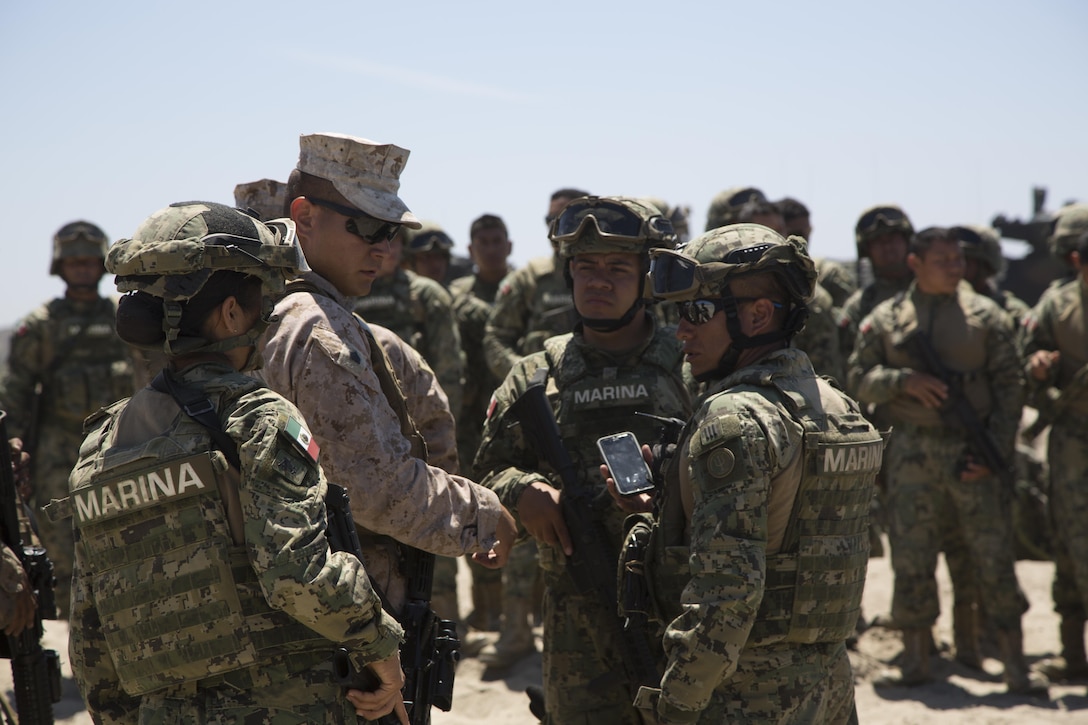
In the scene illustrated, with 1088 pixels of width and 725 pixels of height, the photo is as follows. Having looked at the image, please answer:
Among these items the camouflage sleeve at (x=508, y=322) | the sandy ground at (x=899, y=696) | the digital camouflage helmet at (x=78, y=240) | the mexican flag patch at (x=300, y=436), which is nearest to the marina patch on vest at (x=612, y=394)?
the mexican flag patch at (x=300, y=436)

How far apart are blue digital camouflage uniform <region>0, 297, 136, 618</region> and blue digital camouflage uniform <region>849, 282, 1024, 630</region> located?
20.2 ft

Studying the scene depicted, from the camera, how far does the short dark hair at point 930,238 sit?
7.23 metres

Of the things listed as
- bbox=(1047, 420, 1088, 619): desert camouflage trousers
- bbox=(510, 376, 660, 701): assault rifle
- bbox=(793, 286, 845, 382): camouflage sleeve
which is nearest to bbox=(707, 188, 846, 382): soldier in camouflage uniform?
bbox=(793, 286, 845, 382): camouflage sleeve

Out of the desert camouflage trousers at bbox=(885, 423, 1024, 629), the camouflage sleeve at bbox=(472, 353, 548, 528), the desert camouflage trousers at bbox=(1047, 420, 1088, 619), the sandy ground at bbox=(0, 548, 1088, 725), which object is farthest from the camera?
the desert camouflage trousers at bbox=(885, 423, 1024, 629)

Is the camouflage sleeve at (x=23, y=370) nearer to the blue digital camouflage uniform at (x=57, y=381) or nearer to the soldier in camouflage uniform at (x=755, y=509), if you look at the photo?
the blue digital camouflage uniform at (x=57, y=381)

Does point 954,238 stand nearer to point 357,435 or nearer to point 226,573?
point 357,435

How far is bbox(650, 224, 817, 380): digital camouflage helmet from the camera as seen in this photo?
3430 millimetres

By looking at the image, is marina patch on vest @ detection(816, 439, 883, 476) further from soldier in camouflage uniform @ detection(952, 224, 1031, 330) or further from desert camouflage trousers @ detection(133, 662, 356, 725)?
soldier in camouflage uniform @ detection(952, 224, 1031, 330)

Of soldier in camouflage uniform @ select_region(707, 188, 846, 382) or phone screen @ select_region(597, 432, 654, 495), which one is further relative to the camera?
soldier in camouflage uniform @ select_region(707, 188, 846, 382)

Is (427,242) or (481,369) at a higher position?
(427,242)

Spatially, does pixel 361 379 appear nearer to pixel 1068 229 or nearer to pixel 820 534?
pixel 820 534

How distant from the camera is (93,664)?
2.83 metres

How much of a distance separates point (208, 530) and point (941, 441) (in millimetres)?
5921

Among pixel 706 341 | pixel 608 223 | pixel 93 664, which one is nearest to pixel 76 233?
pixel 608 223
